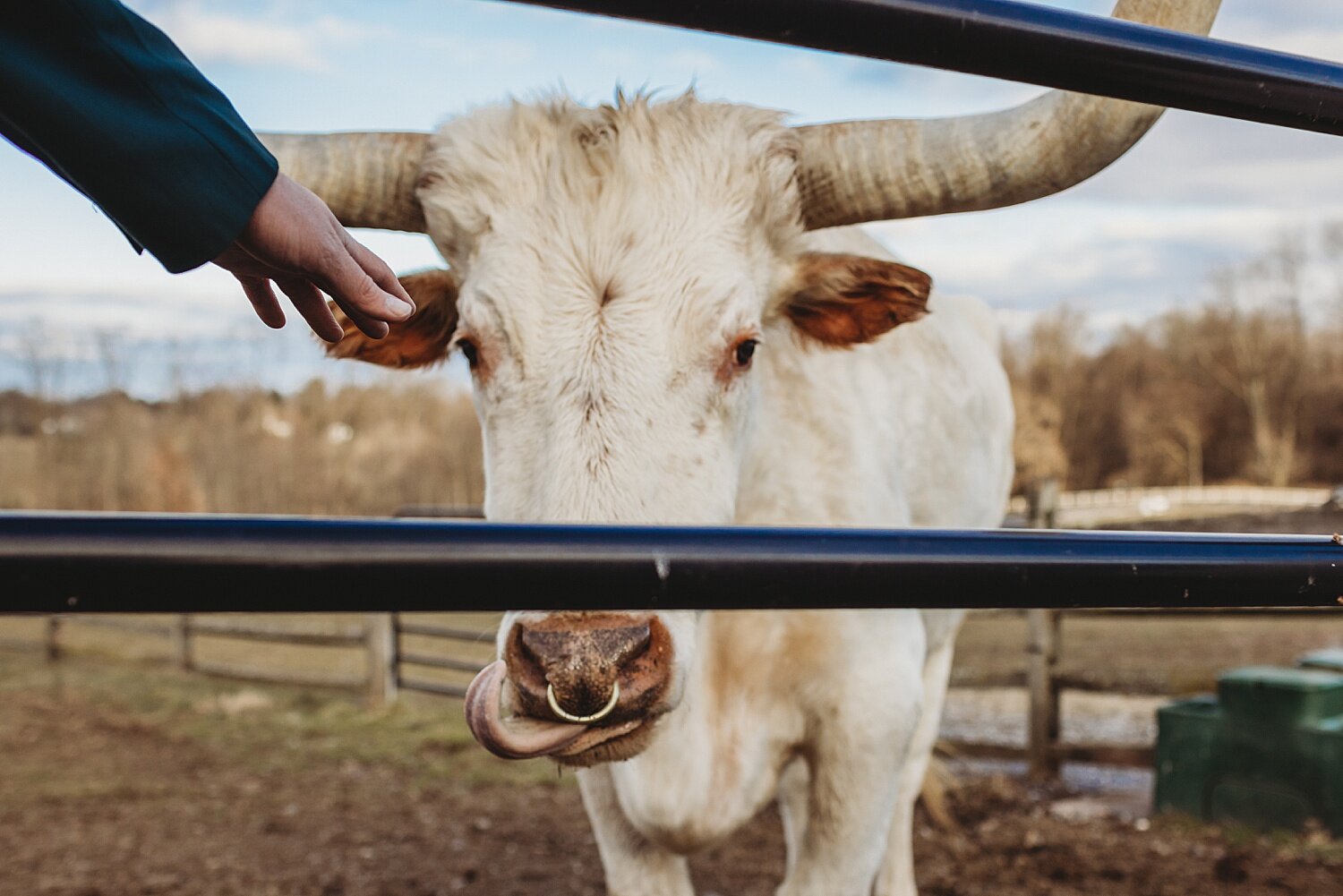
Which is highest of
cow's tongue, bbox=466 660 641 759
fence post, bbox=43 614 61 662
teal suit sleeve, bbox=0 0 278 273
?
teal suit sleeve, bbox=0 0 278 273

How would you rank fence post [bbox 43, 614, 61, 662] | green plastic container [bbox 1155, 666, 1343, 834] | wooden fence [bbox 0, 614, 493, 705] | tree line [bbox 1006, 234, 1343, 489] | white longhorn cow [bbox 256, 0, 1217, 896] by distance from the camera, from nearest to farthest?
white longhorn cow [bbox 256, 0, 1217, 896], green plastic container [bbox 1155, 666, 1343, 834], wooden fence [bbox 0, 614, 493, 705], fence post [bbox 43, 614, 61, 662], tree line [bbox 1006, 234, 1343, 489]

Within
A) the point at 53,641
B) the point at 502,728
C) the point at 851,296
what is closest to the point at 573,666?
the point at 502,728

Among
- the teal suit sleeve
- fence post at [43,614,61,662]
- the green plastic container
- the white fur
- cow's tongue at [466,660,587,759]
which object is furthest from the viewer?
fence post at [43,614,61,662]

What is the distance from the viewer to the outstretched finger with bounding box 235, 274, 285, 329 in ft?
3.59

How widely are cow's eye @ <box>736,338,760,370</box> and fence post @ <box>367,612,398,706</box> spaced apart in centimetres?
720

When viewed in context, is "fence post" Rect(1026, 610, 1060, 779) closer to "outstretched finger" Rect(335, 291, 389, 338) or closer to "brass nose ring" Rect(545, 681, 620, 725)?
"brass nose ring" Rect(545, 681, 620, 725)

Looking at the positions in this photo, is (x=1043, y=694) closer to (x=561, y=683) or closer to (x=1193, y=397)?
(x=561, y=683)

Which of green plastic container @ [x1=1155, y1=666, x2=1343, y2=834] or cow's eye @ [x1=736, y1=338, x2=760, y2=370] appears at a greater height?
cow's eye @ [x1=736, y1=338, x2=760, y2=370]

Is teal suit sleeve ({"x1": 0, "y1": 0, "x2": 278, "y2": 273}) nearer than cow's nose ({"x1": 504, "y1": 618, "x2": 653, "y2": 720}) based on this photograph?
Yes

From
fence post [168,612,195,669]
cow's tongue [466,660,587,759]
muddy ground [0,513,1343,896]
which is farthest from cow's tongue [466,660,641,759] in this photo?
fence post [168,612,195,669]

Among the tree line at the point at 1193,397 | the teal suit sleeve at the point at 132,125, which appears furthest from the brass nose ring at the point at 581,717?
the tree line at the point at 1193,397

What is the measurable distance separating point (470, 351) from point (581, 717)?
991mm

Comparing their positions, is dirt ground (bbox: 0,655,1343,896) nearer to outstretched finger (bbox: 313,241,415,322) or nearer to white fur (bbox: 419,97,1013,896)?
white fur (bbox: 419,97,1013,896)

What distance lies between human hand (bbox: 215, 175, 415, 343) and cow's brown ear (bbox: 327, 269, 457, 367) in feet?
5.34
